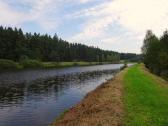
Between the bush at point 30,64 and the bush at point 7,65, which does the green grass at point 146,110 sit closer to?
the bush at point 7,65

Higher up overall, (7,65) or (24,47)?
(24,47)

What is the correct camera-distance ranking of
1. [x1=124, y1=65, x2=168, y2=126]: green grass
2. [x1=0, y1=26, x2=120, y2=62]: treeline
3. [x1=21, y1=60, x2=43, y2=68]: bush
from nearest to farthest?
[x1=124, y1=65, x2=168, y2=126]: green grass → [x1=21, y1=60, x2=43, y2=68]: bush → [x1=0, y1=26, x2=120, y2=62]: treeline

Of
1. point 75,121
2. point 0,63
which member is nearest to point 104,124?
point 75,121

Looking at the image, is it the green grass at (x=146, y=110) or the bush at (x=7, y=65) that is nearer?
the green grass at (x=146, y=110)

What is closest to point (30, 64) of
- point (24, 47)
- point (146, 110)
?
point (24, 47)

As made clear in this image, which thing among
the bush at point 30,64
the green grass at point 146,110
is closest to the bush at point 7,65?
the bush at point 30,64

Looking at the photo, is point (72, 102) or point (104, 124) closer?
point (104, 124)

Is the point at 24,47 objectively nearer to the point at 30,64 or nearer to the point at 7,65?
the point at 30,64

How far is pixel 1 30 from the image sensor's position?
488 ft

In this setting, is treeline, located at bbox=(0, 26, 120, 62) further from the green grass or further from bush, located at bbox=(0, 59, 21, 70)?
the green grass

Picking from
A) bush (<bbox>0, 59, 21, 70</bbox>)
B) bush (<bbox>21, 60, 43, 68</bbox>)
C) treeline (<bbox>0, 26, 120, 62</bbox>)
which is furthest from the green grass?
treeline (<bbox>0, 26, 120, 62</bbox>)

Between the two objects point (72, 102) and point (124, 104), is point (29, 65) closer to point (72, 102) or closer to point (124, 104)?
point (72, 102)

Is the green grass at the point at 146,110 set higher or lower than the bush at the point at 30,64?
lower

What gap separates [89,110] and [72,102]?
1344 centimetres
